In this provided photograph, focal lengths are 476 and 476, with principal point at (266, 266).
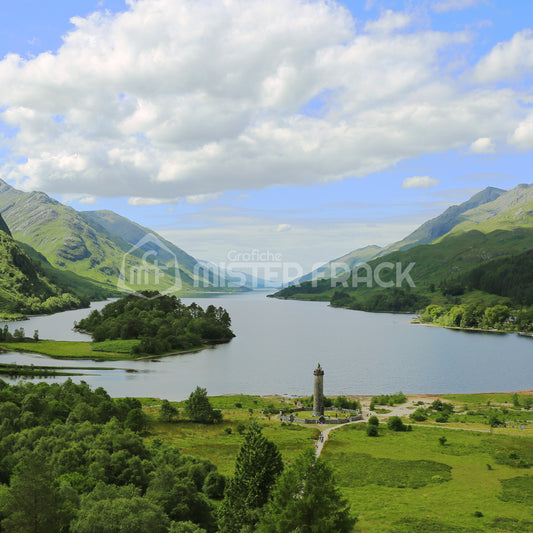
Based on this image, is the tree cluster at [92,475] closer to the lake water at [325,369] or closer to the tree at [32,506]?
the tree at [32,506]

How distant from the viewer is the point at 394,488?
5591 cm

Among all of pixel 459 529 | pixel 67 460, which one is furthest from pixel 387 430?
pixel 67 460

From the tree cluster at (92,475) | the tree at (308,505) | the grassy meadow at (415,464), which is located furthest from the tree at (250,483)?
the tree at (308,505)

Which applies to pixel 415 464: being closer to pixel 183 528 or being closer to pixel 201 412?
pixel 183 528

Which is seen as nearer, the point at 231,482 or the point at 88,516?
the point at 88,516

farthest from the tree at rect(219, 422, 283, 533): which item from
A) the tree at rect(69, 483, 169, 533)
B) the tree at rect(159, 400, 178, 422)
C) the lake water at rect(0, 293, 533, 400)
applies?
the lake water at rect(0, 293, 533, 400)

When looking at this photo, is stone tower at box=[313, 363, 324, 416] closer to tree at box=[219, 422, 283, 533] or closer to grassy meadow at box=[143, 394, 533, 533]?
grassy meadow at box=[143, 394, 533, 533]

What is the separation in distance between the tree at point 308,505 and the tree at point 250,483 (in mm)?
6675

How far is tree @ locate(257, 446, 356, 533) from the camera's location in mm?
32469

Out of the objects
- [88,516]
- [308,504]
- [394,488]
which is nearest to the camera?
[308,504]

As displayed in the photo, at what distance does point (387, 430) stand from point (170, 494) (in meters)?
50.7

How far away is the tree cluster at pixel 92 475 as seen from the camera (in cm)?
3566

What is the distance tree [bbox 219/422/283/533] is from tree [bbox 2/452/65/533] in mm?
13647

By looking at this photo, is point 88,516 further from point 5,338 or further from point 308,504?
point 5,338
